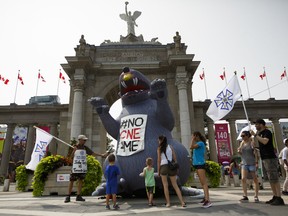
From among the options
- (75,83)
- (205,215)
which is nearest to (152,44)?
(75,83)

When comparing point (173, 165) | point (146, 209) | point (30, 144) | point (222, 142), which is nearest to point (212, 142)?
point (222, 142)

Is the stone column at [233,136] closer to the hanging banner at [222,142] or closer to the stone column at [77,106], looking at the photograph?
the hanging banner at [222,142]

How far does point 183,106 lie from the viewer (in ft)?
65.6

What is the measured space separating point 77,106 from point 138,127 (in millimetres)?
14233

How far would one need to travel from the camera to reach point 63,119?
24.5 meters

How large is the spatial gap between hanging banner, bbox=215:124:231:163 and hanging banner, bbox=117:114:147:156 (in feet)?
78.4

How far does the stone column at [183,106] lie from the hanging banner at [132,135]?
12.1 meters

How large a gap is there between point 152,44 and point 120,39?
163 inches

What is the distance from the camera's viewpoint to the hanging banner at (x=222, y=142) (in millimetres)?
28484

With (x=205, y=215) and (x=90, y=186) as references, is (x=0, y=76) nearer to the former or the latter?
(x=90, y=186)

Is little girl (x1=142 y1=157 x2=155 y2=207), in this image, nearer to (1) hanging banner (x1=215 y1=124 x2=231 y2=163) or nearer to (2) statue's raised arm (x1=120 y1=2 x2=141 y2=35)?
(2) statue's raised arm (x1=120 y1=2 x2=141 y2=35)

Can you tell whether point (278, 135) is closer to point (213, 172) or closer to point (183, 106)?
point (183, 106)

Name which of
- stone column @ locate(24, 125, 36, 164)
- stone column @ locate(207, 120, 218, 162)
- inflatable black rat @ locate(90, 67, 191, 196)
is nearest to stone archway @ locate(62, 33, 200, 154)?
stone column @ locate(207, 120, 218, 162)

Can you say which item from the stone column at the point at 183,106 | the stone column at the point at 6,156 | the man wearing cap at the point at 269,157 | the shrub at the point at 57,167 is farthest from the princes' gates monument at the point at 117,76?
the man wearing cap at the point at 269,157
